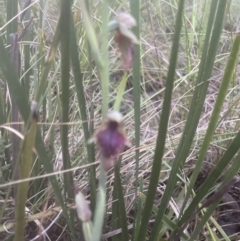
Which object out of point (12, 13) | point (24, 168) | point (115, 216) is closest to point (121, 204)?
point (115, 216)

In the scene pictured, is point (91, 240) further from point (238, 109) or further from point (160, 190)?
point (238, 109)

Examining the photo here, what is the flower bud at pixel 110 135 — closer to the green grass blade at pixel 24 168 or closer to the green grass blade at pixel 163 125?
the green grass blade at pixel 24 168

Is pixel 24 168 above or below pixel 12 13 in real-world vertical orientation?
below

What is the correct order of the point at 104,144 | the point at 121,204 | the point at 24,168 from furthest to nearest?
the point at 121,204 < the point at 24,168 < the point at 104,144

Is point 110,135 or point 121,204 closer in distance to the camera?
point 110,135

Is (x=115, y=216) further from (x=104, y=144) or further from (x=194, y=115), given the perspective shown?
(x=104, y=144)

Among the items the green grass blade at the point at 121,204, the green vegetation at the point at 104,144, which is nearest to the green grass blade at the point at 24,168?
the green vegetation at the point at 104,144

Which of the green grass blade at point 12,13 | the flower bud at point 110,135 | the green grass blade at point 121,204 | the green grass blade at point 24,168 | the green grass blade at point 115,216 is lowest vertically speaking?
the green grass blade at point 115,216

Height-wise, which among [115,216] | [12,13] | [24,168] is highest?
[12,13]

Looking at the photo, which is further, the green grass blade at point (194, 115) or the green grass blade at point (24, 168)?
the green grass blade at point (194, 115)

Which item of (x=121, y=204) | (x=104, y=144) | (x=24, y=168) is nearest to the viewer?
(x=104, y=144)

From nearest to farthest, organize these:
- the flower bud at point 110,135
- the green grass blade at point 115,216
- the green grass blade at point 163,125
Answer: the flower bud at point 110,135 < the green grass blade at point 163,125 < the green grass blade at point 115,216
